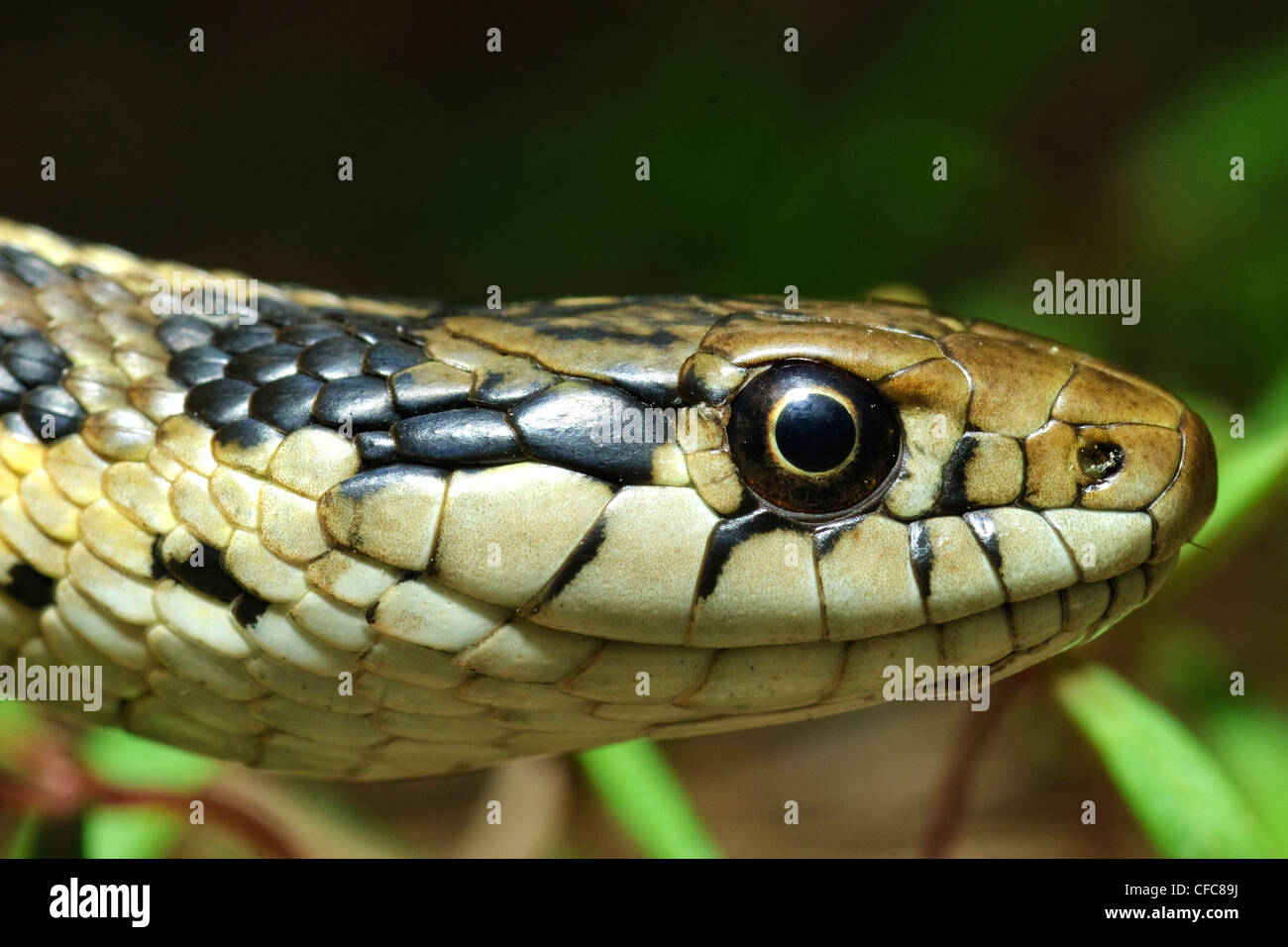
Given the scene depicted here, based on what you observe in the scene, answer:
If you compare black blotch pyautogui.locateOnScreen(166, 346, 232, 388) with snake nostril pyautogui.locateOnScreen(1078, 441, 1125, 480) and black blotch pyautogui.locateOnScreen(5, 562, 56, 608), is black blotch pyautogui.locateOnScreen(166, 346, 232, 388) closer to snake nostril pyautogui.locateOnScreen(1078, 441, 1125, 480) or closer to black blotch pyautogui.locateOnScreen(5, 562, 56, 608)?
black blotch pyautogui.locateOnScreen(5, 562, 56, 608)

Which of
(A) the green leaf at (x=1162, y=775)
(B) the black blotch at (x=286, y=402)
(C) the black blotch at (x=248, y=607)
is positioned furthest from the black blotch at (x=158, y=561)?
(A) the green leaf at (x=1162, y=775)

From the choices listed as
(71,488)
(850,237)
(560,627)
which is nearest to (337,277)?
(850,237)

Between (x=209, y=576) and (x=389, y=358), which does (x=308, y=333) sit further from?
(x=209, y=576)

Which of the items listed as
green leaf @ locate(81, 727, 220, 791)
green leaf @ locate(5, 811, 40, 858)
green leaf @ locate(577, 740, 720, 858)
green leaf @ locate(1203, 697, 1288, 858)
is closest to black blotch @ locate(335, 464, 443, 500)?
green leaf @ locate(577, 740, 720, 858)

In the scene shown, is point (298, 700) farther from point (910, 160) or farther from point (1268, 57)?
point (1268, 57)

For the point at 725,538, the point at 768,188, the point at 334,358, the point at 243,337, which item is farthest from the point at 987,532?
the point at 768,188

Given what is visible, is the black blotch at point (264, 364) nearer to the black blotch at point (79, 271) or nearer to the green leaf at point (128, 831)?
the black blotch at point (79, 271)
